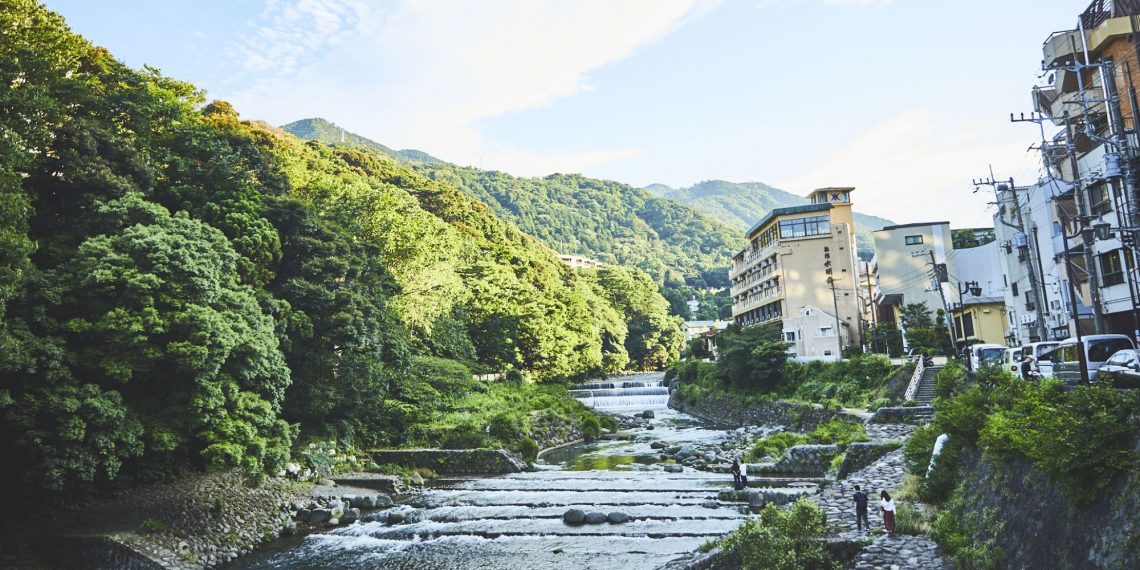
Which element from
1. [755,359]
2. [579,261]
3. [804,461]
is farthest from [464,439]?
[579,261]

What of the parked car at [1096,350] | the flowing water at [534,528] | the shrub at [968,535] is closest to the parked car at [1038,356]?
the parked car at [1096,350]

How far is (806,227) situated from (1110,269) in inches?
1217

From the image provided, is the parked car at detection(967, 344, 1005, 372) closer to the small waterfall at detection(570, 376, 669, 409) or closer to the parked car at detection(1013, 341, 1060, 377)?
the parked car at detection(1013, 341, 1060, 377)

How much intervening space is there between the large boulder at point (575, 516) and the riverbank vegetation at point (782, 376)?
64.4 feet

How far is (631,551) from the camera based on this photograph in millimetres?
18266

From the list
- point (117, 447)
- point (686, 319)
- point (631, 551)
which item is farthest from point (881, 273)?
point (686, 319)

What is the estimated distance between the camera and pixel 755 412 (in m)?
43.8

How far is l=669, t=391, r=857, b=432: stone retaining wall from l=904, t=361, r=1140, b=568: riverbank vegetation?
17.5 m

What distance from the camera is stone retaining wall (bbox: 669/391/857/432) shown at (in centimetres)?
3607

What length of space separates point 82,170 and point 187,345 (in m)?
7.88

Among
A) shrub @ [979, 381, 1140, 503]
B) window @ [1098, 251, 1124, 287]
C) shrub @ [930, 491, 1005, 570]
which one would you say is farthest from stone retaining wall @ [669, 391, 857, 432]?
shrub @ [979, 381, 1140, 503]

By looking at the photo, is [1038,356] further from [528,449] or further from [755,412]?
[755,412]

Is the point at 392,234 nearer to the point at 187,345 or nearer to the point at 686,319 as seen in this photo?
the point at 187,345

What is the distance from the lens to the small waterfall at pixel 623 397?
60.7m
